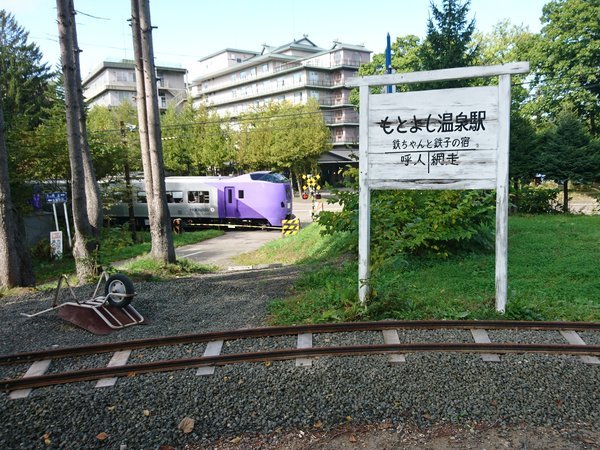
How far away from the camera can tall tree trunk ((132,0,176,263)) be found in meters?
12.6

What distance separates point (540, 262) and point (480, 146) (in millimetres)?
5066

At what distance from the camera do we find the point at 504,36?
134 ft

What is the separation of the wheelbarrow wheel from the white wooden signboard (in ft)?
10.9

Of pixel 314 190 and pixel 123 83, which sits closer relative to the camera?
pixel 314 190

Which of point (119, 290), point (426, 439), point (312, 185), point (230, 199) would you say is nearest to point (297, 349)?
point (426, 439)

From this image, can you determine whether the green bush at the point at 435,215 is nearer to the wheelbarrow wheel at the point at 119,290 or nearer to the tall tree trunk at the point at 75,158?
the wheelbarrow wheel at the point at 119,290

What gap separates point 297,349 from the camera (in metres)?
5.32

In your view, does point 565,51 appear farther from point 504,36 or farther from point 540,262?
point 540,262

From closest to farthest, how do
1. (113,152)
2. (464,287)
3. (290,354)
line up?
1. (290,354)
2. (464,287)
3. (113,152)

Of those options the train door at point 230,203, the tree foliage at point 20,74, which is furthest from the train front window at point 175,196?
the tree foliage at point 20,74

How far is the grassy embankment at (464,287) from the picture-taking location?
6.55m

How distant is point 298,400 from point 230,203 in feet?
78.9

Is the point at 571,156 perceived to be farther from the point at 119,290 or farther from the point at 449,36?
the point at 119,290

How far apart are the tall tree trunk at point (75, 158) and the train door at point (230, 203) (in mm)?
16802
